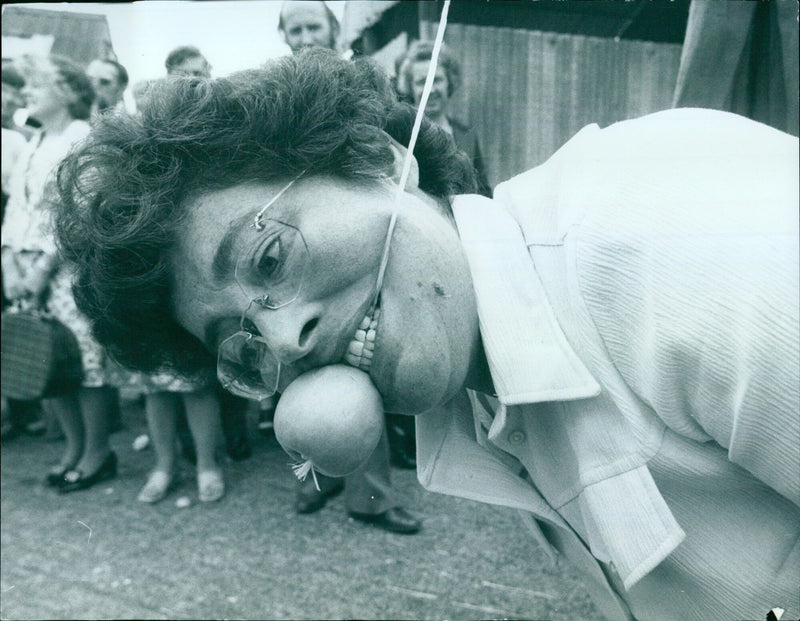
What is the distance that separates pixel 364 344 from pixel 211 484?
61.9 inches

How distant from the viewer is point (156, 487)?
7.84 ft

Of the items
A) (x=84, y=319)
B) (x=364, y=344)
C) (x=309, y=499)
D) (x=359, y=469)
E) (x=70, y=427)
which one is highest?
(x=364, y=344)

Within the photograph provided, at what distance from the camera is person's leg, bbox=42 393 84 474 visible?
8.44ft

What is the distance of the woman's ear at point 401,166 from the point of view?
0.88 metres

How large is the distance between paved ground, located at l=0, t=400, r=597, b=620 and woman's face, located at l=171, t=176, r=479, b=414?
636 mm

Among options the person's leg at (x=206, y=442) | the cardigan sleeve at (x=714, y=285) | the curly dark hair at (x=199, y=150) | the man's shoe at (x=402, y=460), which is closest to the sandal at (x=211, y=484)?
the person's leg at (x=206, y=442)

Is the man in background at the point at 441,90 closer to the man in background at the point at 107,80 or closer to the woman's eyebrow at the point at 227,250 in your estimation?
the woman's eyebrow at the point at 227,250

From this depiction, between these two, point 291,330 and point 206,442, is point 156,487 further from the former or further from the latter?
point 291,330

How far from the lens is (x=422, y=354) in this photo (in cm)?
81

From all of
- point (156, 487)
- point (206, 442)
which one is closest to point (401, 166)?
point (206, 442)

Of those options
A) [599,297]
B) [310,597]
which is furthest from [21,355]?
[599,297]

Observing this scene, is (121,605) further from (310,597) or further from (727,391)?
(727,391)

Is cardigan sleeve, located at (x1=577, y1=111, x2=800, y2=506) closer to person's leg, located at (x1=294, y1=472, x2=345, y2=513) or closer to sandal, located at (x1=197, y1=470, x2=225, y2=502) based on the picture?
person's leg, located at (x1=294, y1=472, x2=345, y2=513)

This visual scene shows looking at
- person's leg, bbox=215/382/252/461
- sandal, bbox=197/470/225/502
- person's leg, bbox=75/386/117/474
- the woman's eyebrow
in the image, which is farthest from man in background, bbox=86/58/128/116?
person's leg, bbox=75/386/117/474
